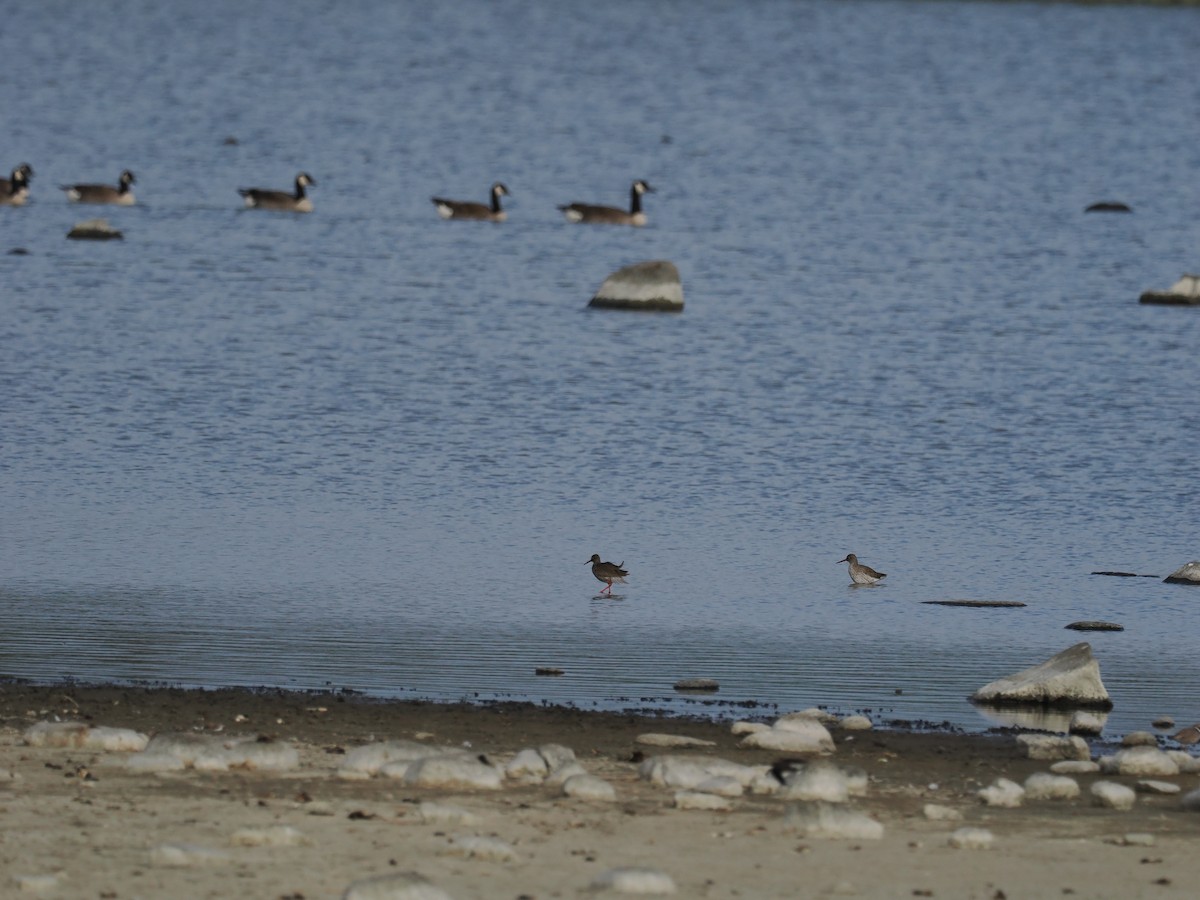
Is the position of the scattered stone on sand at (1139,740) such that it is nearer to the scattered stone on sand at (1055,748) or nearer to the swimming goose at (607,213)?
the scattered stone on sand at (1055,748)

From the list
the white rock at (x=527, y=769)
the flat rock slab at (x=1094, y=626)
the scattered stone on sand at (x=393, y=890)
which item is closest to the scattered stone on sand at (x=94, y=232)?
the flat rock slab at (x=1094, y=626)

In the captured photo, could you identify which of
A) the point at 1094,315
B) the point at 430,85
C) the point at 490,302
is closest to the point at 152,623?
the point at 490,302

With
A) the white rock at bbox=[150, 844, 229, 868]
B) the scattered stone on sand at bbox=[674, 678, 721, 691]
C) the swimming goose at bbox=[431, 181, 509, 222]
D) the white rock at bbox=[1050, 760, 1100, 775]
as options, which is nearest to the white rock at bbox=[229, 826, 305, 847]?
the white rock at bbox=[150, 844, 229, 868]

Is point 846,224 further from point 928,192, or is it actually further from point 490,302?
point 490,302

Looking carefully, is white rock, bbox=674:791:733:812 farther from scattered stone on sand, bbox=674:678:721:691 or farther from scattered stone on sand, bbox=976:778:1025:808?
scattered stone on sand, bbox=674:678:721:691

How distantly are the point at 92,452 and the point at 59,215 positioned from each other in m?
19.3

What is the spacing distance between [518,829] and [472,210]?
93.1 feet

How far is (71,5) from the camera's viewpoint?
94812 millimetres

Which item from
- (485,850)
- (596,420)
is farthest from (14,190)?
(485,850)

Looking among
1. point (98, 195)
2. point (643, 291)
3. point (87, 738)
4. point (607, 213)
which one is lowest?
point (87, 738)

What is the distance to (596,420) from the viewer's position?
19.9 metres

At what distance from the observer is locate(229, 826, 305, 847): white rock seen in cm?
805

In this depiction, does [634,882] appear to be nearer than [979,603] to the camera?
Yes

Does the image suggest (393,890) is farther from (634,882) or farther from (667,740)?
(667,740)
